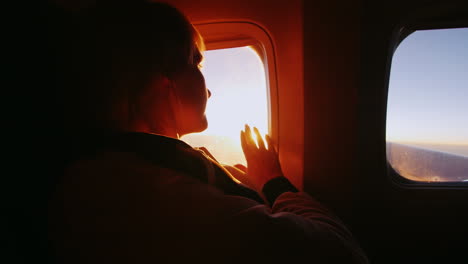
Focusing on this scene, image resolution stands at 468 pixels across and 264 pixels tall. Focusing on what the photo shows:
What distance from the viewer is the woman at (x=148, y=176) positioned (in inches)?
12.3

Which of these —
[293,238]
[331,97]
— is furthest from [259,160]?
[293,238]

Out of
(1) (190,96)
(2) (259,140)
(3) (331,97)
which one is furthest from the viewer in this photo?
(2) (259,140)

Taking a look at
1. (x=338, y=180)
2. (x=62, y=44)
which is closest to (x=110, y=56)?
(x=62, y=44)

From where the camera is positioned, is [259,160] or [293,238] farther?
[259,160]

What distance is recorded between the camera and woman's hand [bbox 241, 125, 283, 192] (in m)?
0.98

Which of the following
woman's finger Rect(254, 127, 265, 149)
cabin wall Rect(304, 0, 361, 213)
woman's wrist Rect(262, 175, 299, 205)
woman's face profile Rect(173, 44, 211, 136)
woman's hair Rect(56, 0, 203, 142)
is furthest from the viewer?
woman's finger Rect(254, 127, 265, 149)

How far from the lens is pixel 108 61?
46 centimetres

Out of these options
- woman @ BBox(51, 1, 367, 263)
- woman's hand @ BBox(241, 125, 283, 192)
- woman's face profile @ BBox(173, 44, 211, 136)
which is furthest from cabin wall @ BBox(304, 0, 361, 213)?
woman's face profile @ BBox(173, 44, 211, 136)

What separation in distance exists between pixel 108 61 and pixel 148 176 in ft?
1.01

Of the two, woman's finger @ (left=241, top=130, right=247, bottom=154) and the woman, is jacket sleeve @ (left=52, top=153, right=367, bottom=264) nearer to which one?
the woman

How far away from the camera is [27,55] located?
18.1 inches

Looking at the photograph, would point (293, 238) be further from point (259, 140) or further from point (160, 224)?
point (259, 140)

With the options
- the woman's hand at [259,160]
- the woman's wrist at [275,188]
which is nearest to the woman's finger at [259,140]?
the woman's hand at [259,160]

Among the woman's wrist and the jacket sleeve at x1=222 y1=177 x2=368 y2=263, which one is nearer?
the jacket sleeve at x1=222 y1=177 x2=368 y2=263
